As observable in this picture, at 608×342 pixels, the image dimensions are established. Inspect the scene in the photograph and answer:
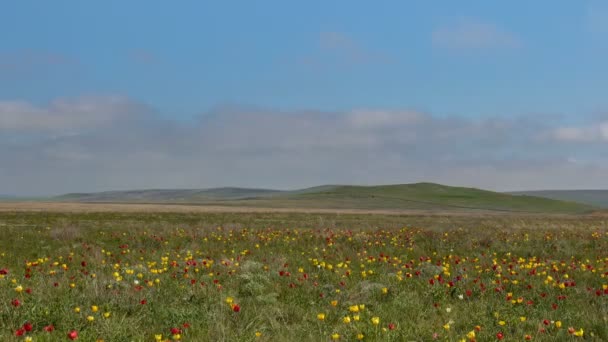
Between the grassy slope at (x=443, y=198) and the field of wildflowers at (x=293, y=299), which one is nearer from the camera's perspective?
the field of wildflowers at (x=293, y=299)

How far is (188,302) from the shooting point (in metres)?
7.63

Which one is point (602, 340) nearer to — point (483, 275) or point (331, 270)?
point (483, 275)

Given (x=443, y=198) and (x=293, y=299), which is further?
(x=443, y=198)

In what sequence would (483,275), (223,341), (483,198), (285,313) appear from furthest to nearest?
1. (483,198)
2. (483,275)
3. (285,313)
4. (223,341)

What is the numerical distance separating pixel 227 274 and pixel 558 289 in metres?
6.34

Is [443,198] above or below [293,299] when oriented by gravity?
below

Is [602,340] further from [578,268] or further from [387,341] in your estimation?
[578,268]

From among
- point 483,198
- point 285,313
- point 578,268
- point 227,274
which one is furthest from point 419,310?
point 483,198

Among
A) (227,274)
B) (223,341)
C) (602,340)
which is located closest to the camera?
(223,341)

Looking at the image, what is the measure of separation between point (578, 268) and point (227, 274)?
7952 millimetres

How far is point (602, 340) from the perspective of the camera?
6.12 meters

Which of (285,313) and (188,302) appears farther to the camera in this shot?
(188,302)

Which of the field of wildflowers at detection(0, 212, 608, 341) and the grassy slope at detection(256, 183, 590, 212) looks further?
the grassy slope at detection(256, 183, 590, 212)

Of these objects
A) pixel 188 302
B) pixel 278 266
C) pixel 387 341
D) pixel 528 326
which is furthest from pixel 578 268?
pixel 188 302
